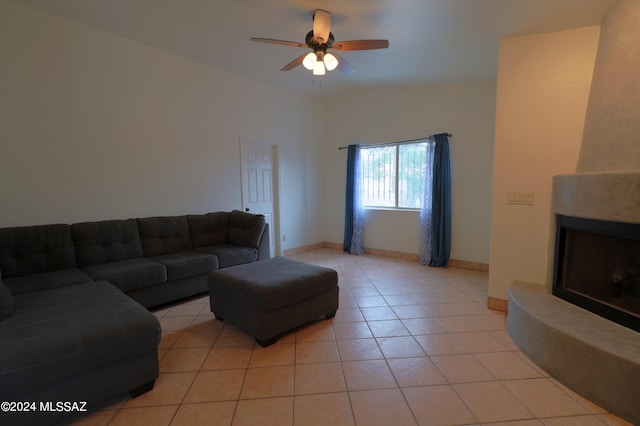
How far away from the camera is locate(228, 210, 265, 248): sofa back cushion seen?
3.91m

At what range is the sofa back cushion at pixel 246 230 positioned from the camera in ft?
12.8

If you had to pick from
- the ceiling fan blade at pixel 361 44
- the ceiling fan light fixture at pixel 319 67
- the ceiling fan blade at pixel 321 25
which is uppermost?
the ceiling fan blade at pixel 321 25

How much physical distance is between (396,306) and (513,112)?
7.33 ft

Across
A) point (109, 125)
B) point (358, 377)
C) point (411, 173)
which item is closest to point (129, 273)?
point (109, 125)

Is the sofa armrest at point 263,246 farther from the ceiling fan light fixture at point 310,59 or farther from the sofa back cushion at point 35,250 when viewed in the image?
the ceiling fan light fixture at point 310,59

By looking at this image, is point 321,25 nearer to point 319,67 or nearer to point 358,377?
point 319,67

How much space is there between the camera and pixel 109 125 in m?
3.39

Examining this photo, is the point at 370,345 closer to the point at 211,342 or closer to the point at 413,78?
the point at 211,342

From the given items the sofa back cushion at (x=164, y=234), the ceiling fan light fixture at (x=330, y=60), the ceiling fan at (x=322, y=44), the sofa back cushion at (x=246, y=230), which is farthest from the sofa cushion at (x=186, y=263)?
the ceiling fan light fixture at (x=330, y=60)

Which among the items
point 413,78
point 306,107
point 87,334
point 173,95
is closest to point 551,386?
point 87,334

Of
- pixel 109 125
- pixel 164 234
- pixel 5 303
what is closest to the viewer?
pixel 5 303

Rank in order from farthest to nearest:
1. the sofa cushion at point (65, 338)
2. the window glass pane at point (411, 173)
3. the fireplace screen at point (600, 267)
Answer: the window glass pane at point (411, 173) < the fireplace screen at point (600, 267) < the sofa cushion at point (65, 338)

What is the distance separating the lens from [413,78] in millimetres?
4457

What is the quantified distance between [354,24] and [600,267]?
2.95 meters
